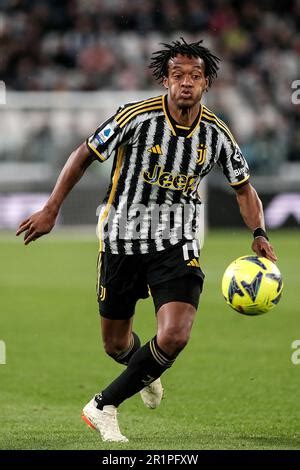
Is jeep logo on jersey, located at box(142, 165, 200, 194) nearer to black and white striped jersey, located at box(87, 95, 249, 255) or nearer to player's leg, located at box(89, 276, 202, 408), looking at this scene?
black and white striped jersey, located at box(87, 95, 249, 255)

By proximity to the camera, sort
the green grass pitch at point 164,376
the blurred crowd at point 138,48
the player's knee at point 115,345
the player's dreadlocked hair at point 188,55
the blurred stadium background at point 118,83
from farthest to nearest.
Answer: the blurred crowd at point 138,48 → the blurred stadium background at point 118,83 → the player's knee at point 115,345 → the green grass pitch at point 164,376 → the player's dreadlocked hair at point 188,55

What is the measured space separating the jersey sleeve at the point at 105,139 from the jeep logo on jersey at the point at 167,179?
0.88ft

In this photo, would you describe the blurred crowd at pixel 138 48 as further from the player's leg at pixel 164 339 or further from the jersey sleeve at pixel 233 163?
the player's leg at pixel 164 339

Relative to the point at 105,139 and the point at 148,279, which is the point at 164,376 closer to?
the point at 148,279

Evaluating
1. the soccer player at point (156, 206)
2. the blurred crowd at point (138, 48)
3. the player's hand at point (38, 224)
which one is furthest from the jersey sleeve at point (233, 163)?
the blurred crowd at point (138, 48)

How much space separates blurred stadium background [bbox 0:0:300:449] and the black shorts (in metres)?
0.84

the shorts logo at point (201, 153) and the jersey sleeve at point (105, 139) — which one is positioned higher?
the jersey sleeve at point (105, 139)

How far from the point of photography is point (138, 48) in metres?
22.6

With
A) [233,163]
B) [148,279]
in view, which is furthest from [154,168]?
[148,279]

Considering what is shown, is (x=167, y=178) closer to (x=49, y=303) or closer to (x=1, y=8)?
(x=49, y=303)

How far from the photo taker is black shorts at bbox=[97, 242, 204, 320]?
19.8 ft

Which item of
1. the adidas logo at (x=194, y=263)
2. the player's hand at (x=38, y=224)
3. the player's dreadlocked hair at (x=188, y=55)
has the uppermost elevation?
the player's dreadlocked hair at (x=188, y=55)

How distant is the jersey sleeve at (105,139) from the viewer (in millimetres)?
6059
